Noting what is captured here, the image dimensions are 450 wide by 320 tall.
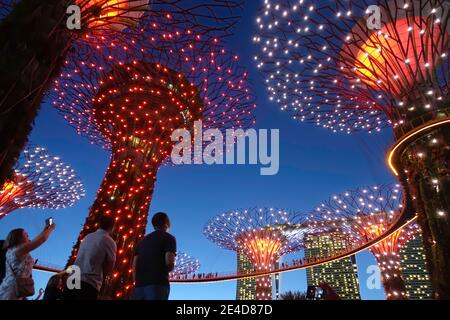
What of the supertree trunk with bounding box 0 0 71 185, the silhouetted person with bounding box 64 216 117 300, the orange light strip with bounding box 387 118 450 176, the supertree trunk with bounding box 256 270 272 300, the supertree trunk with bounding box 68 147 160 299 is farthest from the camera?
the supertree trunk with bounding box 256 270 272 300

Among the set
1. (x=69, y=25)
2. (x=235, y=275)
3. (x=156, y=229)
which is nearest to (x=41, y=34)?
(x=69, y=25)

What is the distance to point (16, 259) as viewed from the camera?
405 cm

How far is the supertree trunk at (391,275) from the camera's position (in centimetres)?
1606

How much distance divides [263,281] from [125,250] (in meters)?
15.2

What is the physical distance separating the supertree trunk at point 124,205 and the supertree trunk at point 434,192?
21.9ft

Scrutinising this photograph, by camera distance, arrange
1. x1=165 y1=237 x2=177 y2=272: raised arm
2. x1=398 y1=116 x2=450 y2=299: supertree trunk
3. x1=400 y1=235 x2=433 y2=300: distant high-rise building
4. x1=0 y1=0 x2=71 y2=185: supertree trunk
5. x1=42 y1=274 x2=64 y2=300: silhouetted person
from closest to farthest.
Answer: x1=0 y1=0 x2=71 y2=185: supertree trunk
x1=165 y1=237 x2=177 y2=272: raised arm
x1=42 y1=274 x2=64 y2=300: silhouetted person
x1=398 y1=116 x2=450 y2=299: supertree trunk
x1=400 y1=235 x2=433 y2=300: distant high-rise building

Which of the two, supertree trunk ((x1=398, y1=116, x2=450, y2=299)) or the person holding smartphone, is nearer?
the person holding smartphone

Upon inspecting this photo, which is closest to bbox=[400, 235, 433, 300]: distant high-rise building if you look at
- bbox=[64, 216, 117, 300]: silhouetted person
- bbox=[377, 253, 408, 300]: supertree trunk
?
bbox=[377, 253, 408, 300]: supertree trunk

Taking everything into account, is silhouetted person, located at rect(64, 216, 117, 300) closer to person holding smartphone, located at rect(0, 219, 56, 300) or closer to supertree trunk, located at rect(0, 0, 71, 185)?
person holding smartphone, located at rect(0, 219, 56, 300)

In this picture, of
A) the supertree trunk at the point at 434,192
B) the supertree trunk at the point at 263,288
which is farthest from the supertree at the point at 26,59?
the supertree trunk at the point at 263,288

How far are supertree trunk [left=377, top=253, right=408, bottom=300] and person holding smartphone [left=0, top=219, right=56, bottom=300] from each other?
50.4 feet

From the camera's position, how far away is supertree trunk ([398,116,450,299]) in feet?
21.1

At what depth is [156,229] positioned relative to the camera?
166 inches

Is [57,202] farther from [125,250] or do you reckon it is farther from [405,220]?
[405,220]
